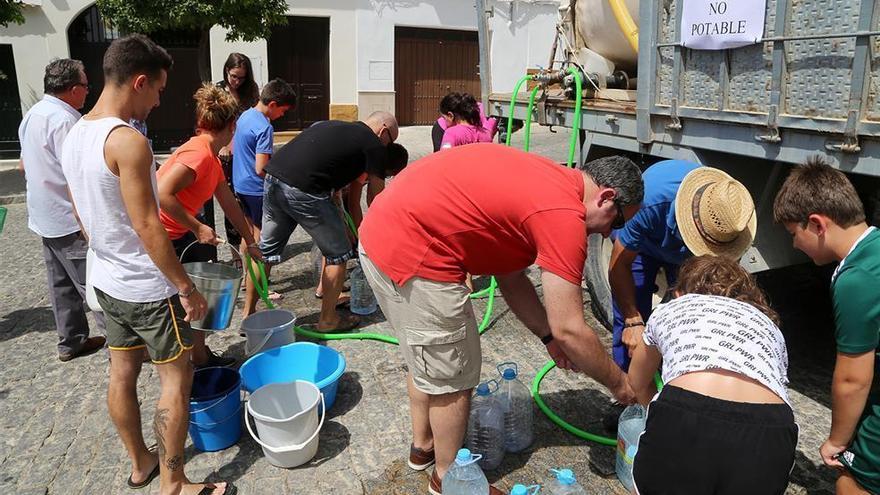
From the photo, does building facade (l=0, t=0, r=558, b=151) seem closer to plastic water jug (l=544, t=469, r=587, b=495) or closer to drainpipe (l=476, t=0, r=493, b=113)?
drainpipe (l=476, t=0, r=493, b=113)

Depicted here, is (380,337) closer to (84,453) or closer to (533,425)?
(533,425)

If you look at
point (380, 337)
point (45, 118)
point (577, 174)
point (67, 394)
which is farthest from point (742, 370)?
point (45, 118)

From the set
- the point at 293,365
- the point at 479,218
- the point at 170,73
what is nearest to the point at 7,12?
the point at 170,73

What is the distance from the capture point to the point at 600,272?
4.64m

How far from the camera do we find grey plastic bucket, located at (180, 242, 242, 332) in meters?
3.44

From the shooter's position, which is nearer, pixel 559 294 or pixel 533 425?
pixel 559 294

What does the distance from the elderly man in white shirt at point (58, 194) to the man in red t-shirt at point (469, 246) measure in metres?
2.38

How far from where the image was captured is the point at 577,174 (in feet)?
7.98

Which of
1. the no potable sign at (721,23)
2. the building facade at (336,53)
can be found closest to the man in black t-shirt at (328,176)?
the no potable sign at (721,23)

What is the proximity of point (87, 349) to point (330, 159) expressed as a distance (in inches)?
82.0

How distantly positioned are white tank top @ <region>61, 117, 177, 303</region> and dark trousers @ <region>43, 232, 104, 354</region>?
5.63 ft

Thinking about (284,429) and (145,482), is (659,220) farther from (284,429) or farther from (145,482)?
(145,482)

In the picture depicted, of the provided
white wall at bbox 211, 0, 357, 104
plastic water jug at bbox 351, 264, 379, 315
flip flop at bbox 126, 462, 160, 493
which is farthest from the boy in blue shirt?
white wall at bbox 211, 0, 357, 104

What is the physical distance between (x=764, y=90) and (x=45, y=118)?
409 cm
